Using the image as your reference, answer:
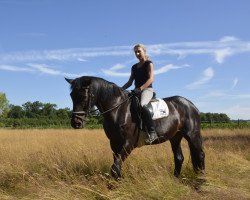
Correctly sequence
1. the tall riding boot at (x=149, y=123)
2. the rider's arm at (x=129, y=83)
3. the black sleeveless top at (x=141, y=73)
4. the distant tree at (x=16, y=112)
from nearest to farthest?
the tall riding boot at (x=149, y=123) < the black sleeveless top at (x=141, y=73) < the rider's arm at (x=129, y=83) < the distant tree at (x=16, y=112)

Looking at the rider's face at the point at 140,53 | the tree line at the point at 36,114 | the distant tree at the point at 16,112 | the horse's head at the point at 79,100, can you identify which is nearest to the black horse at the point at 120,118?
the horse's head at the point at 79,100

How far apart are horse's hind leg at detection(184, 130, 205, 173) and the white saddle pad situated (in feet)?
3.43

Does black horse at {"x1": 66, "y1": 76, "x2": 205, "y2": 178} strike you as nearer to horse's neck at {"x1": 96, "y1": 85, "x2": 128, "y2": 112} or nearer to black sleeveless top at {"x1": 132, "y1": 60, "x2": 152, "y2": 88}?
horse's neck at {"x1": 96, "y1": 85, "x2": 128, "y2": 112}

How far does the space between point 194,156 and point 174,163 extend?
0.62 m

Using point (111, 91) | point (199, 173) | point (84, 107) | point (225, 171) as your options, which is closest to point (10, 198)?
point (84, 107)

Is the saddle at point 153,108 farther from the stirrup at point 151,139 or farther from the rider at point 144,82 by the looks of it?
the stirrup at point 151,139

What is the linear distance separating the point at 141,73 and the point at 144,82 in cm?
20

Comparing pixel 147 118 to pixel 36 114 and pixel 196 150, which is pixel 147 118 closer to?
pixel 196 150

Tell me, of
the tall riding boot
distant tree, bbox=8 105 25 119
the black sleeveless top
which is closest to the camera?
the tall riding boot

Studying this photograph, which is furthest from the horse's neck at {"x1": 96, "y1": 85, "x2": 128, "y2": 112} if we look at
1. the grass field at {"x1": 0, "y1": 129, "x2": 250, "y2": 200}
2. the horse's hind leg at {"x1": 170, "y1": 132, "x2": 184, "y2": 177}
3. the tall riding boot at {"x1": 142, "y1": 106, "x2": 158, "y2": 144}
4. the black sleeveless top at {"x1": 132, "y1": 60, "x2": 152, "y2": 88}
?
the horse's hind leg at {"x1": 170, "y1": 132, "x2": 184, "y2": 177}

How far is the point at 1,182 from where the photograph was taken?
759 cm

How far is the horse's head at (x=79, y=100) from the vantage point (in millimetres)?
6684

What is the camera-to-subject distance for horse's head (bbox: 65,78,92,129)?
668 cm

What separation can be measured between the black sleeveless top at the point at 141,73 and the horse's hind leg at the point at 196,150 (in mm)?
1845
